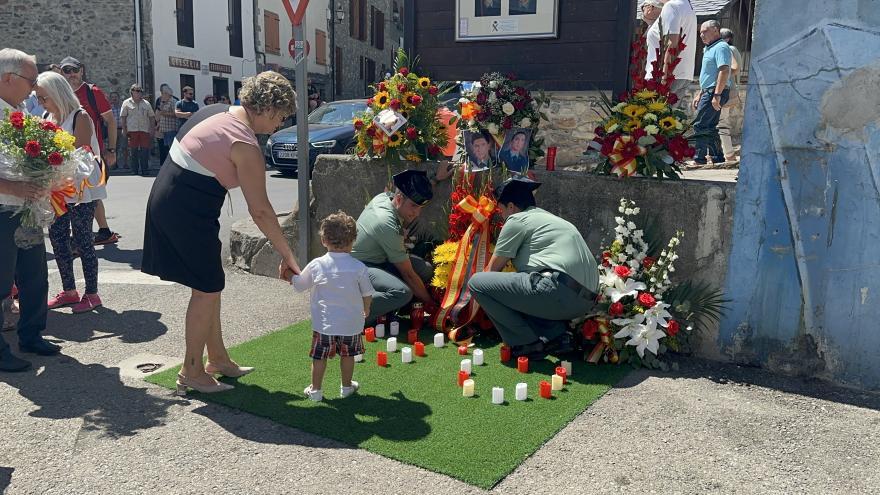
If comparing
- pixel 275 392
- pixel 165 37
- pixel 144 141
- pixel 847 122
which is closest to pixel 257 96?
pixel 275 392

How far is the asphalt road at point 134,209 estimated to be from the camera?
8500mm

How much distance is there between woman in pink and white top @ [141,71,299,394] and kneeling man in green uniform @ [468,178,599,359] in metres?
1.68

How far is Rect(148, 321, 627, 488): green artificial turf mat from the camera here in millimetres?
3852

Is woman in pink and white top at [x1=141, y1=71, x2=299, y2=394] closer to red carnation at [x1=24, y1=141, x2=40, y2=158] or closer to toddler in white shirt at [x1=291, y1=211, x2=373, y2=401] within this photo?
toddler in white shirt at [x1=291, y1=211, x2=373, y2=401]

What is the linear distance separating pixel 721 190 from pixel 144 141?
15108 mm

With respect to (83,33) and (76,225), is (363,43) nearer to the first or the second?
(83,33)

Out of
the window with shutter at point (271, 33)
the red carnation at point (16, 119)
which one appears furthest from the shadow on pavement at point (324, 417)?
the window with shutter at point (271, 33)

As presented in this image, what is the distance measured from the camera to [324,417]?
427 centimetres

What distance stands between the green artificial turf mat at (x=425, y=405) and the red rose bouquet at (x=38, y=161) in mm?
1357

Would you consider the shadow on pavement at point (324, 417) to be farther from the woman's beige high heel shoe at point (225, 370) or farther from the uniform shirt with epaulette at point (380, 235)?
the uniform shirt with epaulette at point (380, 235)

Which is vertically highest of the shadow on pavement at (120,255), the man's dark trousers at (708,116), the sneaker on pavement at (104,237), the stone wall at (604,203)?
the man's dark trousers at (708,116)

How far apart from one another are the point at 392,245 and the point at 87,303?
2.71 meters

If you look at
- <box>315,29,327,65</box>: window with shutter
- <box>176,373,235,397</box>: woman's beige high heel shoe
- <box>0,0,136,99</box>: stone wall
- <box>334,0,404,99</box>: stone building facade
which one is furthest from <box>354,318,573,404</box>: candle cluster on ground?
<box>334,0,404,99</box>: stone building facade

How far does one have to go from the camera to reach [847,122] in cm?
472
